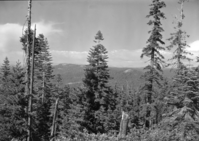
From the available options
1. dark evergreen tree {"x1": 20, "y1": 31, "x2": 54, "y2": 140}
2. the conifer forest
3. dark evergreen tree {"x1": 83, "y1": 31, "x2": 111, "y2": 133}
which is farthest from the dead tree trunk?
dark evergreen tree {"x1": 20, "y1": 31, "x2": 54, "y2": 140}

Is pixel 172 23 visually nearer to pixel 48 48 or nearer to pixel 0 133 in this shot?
pixel 0 133

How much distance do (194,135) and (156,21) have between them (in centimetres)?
1481

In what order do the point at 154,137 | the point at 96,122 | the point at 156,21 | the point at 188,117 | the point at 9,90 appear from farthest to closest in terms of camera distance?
the point at 96,122 < the point at 156,21 < the point at 9,90 < the point at 188,117 < the point at 154,137

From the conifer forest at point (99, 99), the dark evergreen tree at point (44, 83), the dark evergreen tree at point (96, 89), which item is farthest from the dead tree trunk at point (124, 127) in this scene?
the dark evergreen tree at point (44, 83)

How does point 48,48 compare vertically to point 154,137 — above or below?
above

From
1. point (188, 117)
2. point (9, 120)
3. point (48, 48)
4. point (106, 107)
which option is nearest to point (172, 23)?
point (106, 107)

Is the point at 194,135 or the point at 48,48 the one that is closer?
the point at 194,135

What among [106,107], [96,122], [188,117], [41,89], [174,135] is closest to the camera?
[174,135]

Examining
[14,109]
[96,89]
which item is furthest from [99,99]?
[14,109]

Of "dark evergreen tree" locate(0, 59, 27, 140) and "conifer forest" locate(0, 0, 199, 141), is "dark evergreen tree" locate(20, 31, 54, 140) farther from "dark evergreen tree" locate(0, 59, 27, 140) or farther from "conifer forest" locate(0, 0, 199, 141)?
"dark evergreen tree" locate(0, 59, 27, 140)

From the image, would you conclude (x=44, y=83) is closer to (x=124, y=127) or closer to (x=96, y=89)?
(x=96, y=89)

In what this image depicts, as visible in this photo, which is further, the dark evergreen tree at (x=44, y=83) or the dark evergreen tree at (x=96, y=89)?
the dark evergreen tree at (x=44, y=83)

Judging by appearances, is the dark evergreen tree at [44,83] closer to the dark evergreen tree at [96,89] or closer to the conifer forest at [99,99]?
the conifer forest at [99,99]

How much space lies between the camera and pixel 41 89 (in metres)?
36.7
